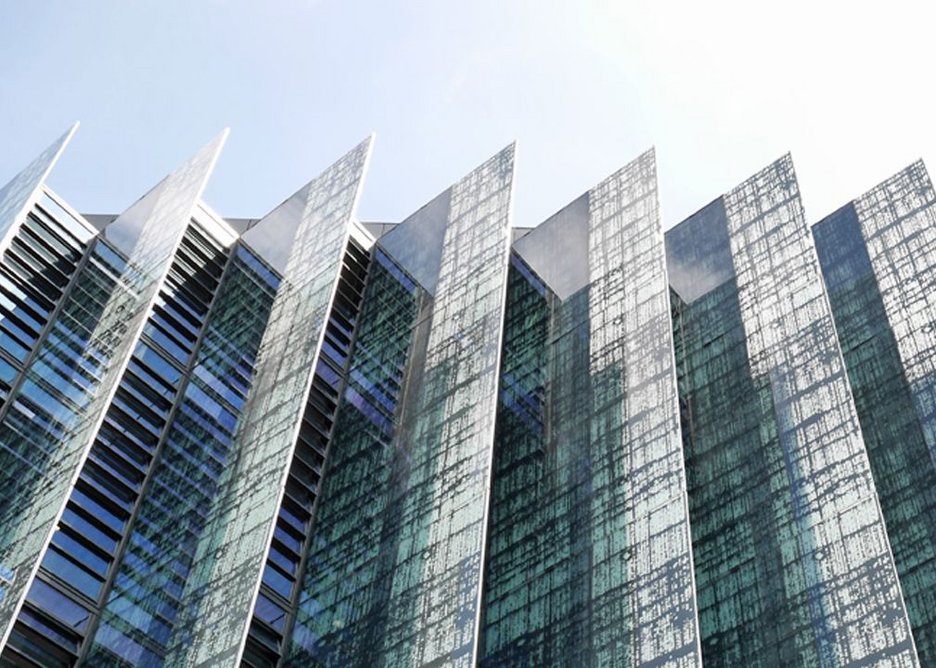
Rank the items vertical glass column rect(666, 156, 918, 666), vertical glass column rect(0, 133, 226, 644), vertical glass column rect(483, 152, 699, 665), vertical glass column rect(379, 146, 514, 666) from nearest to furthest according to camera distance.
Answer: vertical glass column rect(379, 146, 514, 666) < vertical glass column rect(666, 156, 918, 666) < vertical glass column rect(483, 152, 699, 665) < vertical glass column rect(0, 133, 226, 644)

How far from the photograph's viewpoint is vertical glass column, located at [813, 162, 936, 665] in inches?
1603

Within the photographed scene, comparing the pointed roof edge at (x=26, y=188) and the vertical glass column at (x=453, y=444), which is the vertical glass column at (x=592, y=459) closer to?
the vertical glass column at (x=453, y=444)

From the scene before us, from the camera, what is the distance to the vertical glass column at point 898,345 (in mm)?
40719

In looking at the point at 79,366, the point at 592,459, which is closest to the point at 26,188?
the point at 79,366

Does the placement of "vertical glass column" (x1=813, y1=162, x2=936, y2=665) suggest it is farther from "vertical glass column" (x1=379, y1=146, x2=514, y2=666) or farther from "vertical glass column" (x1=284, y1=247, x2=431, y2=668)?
"vertical glass column" (x1=284, y1=247, x2=431, y2=668)

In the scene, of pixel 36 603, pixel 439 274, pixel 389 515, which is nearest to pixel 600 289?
pixel 439 274

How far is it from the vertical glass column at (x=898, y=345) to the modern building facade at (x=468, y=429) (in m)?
0.11

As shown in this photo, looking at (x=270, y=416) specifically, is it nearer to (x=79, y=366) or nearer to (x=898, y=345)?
(x=79, y=366)

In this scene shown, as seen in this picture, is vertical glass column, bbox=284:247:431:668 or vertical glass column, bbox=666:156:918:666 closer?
vertical glass column, bbox=666:156:918:666

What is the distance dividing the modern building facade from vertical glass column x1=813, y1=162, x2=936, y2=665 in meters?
0.11

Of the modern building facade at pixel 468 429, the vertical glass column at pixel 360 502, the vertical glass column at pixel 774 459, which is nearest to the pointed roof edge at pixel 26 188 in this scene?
the modern building facade at pixel 468 429

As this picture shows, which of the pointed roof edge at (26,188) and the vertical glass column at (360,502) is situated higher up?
the pointed roof edge at (26,188)

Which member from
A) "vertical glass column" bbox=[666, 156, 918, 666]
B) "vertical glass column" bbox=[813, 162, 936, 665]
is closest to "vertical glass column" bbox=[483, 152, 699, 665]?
"vertical glass column" bbox=[666, 156, 918, 666]

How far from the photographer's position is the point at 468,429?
4100cm
